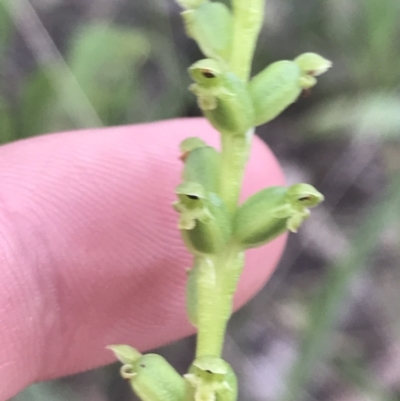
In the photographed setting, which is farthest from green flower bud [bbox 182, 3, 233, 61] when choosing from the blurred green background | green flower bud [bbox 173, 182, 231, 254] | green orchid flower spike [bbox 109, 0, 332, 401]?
the blurred green background

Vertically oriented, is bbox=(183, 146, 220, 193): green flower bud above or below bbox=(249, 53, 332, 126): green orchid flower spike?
below

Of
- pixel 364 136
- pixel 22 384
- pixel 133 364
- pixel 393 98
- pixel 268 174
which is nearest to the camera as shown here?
pixel 133 364

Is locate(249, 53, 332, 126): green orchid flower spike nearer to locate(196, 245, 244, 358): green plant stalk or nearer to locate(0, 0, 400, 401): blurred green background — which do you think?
locate(196, 245, 244, 358): green plant stalk

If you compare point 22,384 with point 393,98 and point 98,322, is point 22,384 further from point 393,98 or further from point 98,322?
point 393,98

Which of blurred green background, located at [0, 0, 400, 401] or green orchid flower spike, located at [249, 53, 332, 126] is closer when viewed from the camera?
green orchid flower spike, located at [249, 53, 332, 126]

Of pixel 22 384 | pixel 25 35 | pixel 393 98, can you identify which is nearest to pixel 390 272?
pixel 393 98

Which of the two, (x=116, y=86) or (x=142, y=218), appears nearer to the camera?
(x=142, y=218)

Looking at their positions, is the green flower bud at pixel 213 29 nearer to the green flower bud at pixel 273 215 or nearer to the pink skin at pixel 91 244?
the green flower bud at pixel 273 215
